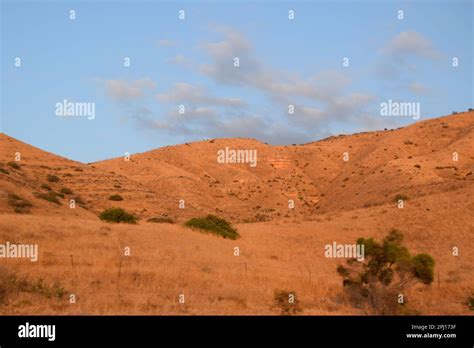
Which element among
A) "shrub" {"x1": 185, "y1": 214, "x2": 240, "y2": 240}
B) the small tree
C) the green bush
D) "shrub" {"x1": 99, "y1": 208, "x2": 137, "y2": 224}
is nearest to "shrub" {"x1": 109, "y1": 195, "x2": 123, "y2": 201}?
the green bush

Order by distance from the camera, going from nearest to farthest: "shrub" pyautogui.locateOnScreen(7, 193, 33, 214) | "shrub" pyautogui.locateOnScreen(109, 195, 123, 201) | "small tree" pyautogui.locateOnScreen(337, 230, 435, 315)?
"small tree" pyautogui.locateOnScreen(337, 230, 435, 315) → "shrub" pyautogui.locateOnScreen(7, 193, 33, 214) → "shrub" pyautogui.locateOnScreen(109, 195, 123, 201)

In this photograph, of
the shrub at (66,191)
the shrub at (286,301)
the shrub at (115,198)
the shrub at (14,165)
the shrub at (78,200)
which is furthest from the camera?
the shrub at (115,198)

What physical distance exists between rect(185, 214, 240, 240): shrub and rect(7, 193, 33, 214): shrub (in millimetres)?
10571

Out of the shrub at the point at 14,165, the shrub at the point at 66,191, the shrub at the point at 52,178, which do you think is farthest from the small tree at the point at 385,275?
the shrub at the point at 14,165

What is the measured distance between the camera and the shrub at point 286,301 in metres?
13.7

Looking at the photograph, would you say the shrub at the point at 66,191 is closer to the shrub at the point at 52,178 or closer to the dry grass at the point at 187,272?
the shrub at the point at 52,178

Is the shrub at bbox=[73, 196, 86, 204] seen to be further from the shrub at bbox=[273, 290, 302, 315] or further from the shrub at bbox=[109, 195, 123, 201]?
the shrub at bbox=[273, 290, 302, 315]

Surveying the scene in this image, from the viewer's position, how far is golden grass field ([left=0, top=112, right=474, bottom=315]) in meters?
14.5

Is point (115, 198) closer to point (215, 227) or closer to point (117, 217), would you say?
point (117, 217)

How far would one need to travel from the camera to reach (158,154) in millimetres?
87562

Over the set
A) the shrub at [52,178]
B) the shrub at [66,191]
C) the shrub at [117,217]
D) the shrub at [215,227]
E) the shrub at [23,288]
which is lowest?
the shrub at [23,288]

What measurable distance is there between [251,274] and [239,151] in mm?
75231

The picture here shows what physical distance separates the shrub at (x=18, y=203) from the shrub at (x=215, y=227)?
10571mm
